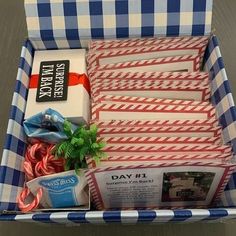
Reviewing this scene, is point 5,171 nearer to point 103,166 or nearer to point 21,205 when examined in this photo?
point 21,205

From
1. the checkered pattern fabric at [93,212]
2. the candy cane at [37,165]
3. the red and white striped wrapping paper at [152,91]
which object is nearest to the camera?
the checkered pattern fabric at [93,212]

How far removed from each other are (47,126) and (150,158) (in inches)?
11.0

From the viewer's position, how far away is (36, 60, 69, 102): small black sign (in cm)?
93

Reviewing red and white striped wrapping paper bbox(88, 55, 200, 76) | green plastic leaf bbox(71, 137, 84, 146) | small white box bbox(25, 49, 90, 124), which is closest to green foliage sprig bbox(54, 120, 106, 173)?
green plastic leaf bbox(71, 137, 84, 146)

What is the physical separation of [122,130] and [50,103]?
22cm

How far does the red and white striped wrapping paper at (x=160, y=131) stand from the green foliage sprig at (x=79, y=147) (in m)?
0.05

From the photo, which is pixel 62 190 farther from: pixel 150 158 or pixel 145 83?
pixel 145 83

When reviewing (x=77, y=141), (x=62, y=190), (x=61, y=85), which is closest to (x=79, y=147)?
(x=77, y=141)

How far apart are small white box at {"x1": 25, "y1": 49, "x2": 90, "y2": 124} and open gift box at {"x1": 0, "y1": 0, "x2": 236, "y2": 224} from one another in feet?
0.09

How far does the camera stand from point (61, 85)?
3.11ft

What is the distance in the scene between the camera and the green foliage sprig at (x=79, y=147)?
30.6 inches

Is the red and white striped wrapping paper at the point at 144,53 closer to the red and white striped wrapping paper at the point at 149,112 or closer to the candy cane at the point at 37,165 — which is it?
the red and white striped wrapping paper at the point at 149,112

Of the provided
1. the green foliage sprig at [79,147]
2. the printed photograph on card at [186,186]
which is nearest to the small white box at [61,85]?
the green foliage sprig at [79,147]

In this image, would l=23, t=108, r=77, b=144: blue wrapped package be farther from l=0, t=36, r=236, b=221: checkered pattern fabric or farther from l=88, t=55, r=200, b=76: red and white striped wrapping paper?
l=88, t=55, r=200, b=76: red and white striped wrapping paper
